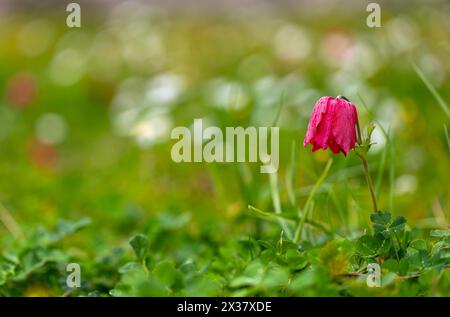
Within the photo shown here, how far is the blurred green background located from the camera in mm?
1980

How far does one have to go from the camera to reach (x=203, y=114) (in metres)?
2.91

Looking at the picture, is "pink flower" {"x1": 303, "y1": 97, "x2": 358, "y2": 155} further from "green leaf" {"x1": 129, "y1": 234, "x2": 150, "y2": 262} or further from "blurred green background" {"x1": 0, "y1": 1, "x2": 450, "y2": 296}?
"green leaf" {"x1": 129, "y1": 234, "x2": 150, "y2": 262}

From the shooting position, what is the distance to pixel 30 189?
7.67 ft

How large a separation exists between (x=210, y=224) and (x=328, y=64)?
6.17 feet

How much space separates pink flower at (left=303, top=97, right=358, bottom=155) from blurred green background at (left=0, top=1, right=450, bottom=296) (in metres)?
0.22

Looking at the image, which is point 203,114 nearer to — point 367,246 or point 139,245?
point 139,245

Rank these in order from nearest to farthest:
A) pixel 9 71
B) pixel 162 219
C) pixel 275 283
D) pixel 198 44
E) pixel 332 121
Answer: pixel 275 283, pixel 332 121, pixel 162 219, pixel 9 71, pixel 198 44

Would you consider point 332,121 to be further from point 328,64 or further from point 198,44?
point 198,44

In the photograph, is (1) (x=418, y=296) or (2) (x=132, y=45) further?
(2) (x=132, y=45)

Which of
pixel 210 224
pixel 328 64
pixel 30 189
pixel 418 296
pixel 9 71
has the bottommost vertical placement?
pixel 418 296

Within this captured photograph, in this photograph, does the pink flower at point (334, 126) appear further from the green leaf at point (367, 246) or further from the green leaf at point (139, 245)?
the green leaf at point (139, 245)

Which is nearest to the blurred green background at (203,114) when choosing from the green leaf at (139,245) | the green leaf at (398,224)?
the green leaf at (398,224)

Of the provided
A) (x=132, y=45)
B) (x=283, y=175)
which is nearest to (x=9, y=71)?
(x=132, y=45)

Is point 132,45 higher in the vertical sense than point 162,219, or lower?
higher
